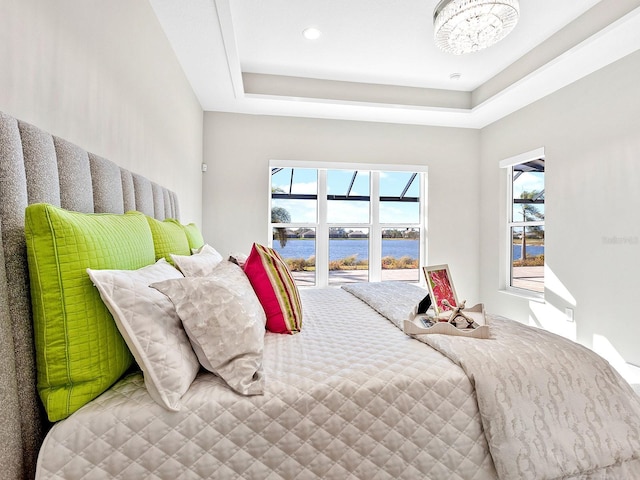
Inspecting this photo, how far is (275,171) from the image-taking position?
4.00m

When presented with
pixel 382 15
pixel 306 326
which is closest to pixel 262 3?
pixel 382 15

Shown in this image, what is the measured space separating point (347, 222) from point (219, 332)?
329cm

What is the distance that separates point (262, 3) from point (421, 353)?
2.52 metres

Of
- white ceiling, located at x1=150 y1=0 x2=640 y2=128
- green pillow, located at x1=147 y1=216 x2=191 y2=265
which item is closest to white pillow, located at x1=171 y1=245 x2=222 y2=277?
green pillow, located at x1=147 y1=216 x2=191 y2=265

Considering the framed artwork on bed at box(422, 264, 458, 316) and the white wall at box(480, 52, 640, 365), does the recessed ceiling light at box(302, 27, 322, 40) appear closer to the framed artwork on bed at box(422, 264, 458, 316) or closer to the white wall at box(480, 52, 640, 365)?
the framed artwork on bed at box(422, 264, 458, 316)

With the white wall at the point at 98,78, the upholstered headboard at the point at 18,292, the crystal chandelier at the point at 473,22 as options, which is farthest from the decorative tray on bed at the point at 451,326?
the crystal chandelier at the point at 473,22

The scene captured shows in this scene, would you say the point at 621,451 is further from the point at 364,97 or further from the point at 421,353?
the point at 364,97

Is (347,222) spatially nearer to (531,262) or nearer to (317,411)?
(531,262)

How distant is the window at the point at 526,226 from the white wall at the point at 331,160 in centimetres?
46

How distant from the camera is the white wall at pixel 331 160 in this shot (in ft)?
12.6

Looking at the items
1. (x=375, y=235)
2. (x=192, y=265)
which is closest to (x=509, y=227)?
(x=375, y=235)

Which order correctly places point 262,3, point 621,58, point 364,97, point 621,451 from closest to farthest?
point 621,451 → point 262,3 → point 621,58 → point 364,97

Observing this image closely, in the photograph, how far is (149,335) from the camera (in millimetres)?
936

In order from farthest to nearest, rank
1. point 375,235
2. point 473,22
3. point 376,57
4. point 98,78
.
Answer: point 375,235
point 376,57
point 473,22
point 98,78
